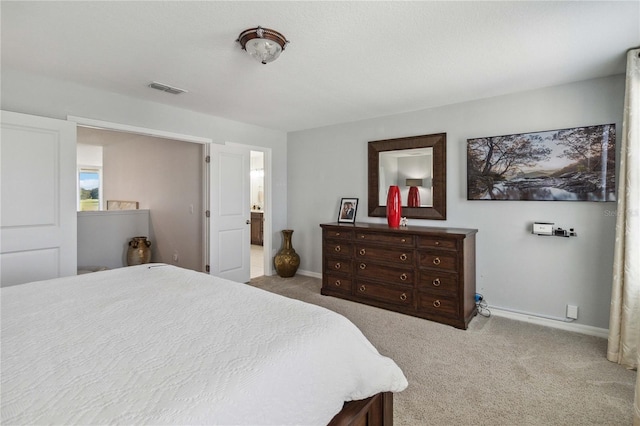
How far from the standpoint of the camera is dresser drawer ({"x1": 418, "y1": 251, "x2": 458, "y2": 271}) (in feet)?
10.2

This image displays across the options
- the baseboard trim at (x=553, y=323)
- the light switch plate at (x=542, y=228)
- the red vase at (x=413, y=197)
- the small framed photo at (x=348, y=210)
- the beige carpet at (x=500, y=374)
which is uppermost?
the red vase at (x=413, y=197)

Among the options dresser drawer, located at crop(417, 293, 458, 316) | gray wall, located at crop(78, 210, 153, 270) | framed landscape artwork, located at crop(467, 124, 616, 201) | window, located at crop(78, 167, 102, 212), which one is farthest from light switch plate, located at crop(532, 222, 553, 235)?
window, located at crop(78, 167, 102, 212)

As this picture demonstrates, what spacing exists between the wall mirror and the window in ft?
23.4

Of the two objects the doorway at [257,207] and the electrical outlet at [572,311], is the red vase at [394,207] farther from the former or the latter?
the doorway at [257,207]

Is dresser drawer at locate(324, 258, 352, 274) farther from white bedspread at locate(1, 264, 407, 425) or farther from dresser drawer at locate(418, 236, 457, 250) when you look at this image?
white bedspread at locate(1, 264, 407, 425)

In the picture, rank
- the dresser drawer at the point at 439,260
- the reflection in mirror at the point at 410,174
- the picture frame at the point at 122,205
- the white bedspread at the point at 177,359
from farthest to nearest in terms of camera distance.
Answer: the picture frame at the point at 122,205
the reflection in mirror at the point at 410,174
the dresser drawer at the point at 439,260
the white bedspread at the point at 177,359

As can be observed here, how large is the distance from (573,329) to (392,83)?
2874 millimetres

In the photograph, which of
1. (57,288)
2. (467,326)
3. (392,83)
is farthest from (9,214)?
(467,326)

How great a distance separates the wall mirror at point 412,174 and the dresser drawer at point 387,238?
588 millimetres

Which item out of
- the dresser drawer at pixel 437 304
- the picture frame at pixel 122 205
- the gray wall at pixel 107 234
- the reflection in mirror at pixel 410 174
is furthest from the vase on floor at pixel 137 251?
the dresser drawer at pixel 437 304

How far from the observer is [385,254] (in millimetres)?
3545

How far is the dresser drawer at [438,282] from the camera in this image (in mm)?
3117

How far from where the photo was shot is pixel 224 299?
1.57m

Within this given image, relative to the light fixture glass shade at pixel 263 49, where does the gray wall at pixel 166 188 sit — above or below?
below
